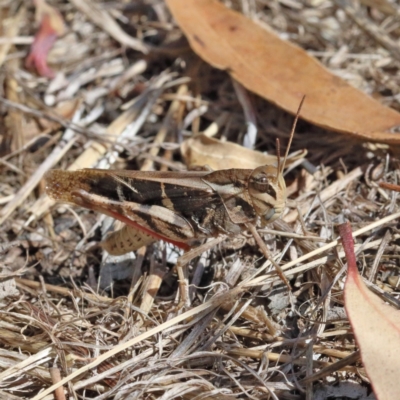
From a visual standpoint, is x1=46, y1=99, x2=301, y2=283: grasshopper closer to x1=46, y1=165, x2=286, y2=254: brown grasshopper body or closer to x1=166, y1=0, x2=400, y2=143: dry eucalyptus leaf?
x1=46, y1=165, x2=286, y2=254: brown grasshopper body

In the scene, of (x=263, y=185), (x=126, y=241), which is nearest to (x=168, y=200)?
(x=126, y=241)

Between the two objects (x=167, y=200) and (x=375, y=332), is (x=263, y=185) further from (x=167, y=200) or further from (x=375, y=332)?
(x=375, y=332)

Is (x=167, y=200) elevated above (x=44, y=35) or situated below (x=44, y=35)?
below

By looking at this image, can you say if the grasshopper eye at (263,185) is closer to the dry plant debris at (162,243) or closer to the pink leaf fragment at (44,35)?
the dry plant debris at (162,243)

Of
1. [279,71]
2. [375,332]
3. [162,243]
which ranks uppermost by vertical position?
[279,71]

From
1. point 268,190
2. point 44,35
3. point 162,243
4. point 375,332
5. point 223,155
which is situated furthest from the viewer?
point 44,35

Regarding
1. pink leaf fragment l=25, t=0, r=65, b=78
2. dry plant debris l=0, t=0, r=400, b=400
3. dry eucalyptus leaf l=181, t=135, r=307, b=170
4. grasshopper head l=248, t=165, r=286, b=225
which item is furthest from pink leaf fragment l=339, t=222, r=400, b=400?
pink leaf fragment l=25, t=0, r=65, b=78

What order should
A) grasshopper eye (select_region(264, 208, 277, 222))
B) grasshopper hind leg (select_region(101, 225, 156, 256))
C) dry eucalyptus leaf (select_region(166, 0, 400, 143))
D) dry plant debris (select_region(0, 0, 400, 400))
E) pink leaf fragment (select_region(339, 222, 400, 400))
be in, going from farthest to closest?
dry eucalyptus leaf (select_region(166, 0, 400, 143))
grasshopper hind leg (select_region(101, 225, 156, 256))
grasshopper eye (select_region(264, 208, 277, 222))
dry plant debris (select_region(0, 0, 400, 400))
pink leaf fragment (select_region(339, 222, 400, 400))

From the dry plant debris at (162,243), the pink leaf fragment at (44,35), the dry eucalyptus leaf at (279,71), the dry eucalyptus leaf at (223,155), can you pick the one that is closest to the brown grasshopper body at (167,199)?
the dry plant debris at (162,243)
